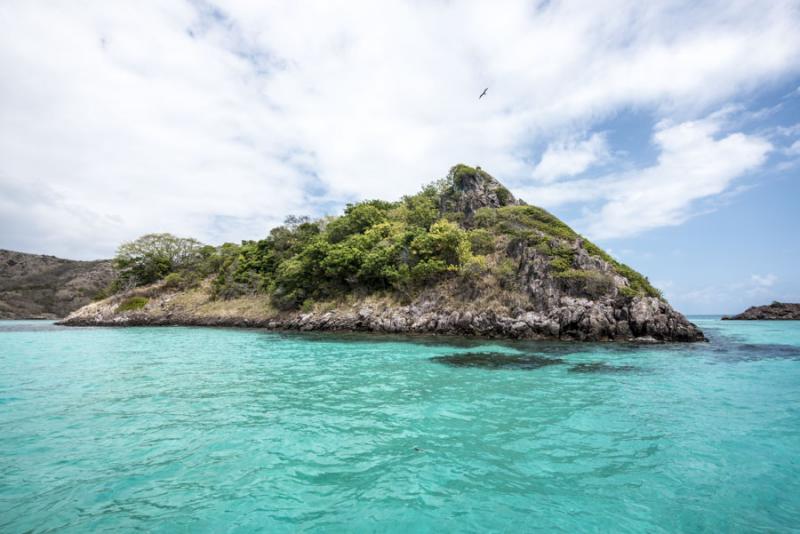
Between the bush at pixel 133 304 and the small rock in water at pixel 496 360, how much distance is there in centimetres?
5831

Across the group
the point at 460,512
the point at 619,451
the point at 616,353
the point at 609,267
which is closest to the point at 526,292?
the point at 609,267

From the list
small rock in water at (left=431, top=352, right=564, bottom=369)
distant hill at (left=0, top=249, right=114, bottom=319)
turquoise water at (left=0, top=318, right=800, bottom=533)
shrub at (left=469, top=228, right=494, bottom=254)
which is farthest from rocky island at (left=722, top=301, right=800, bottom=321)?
distant hill at (left=0, top=249, right=114, bottom=319)

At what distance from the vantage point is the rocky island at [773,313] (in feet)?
191

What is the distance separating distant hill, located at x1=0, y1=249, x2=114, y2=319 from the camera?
9481 centimetres

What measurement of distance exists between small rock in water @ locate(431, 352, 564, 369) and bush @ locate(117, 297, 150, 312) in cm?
5831

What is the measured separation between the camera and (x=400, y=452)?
6.97 meters

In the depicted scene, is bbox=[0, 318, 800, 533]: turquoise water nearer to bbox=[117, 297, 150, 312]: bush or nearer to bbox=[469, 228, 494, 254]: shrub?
bbox=[469, 228, 494, 254]: shrub

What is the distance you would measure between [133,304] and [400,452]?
219 feet

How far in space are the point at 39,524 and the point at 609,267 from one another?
35315 millimetres

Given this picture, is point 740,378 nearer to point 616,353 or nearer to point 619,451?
point 616,353

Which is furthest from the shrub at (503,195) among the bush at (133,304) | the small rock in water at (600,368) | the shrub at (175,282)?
the bush at (133,304)

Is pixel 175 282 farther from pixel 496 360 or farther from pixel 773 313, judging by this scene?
pixel 773 313

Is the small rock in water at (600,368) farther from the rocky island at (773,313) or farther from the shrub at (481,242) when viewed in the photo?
the rocky island at (773,313)

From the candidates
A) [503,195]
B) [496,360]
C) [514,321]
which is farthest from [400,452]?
[503,195]
